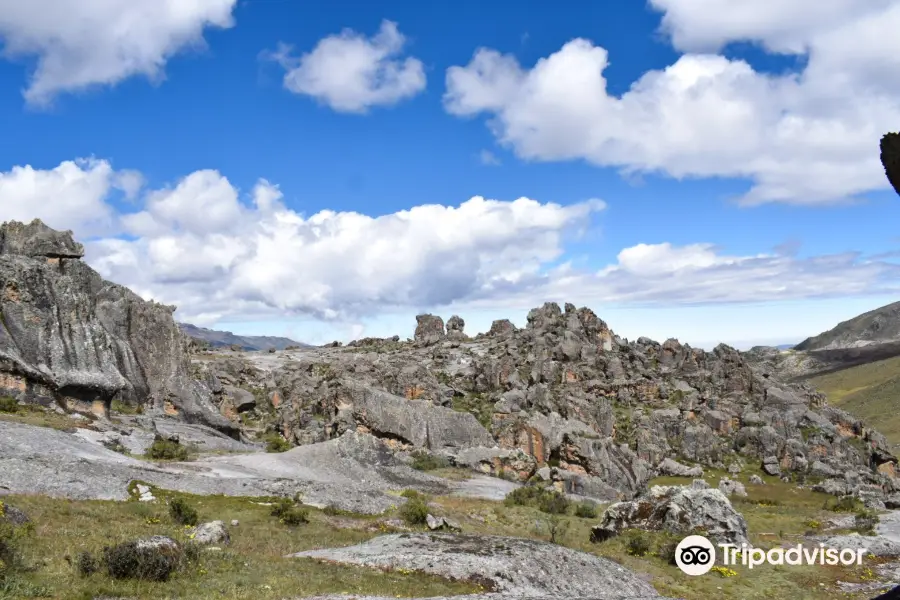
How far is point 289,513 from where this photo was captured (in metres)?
36.5

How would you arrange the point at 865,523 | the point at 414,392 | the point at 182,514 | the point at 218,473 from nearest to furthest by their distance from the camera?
the point at 182,514 → the point at 218,473 → the point at 865,523 → the point at 414,392

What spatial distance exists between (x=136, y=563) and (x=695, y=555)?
33501 millimetres

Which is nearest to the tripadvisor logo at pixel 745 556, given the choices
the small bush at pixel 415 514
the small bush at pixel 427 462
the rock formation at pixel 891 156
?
the small bush at pixel 415 514

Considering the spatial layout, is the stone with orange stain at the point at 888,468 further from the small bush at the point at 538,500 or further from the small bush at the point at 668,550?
the small bush at the point at 668,550

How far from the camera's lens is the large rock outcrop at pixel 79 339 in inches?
2368

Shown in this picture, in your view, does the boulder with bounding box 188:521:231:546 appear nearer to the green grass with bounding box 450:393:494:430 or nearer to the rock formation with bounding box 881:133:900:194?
the rock formation with bounding box 881:133:900:194

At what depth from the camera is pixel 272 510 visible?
38.1 meters

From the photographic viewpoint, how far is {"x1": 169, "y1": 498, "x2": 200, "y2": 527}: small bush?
1289 inches

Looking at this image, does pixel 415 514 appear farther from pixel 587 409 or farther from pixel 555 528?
pixel 587 409

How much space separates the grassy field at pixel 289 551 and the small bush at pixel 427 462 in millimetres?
14388

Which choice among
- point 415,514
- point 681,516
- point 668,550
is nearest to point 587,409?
point 681,516

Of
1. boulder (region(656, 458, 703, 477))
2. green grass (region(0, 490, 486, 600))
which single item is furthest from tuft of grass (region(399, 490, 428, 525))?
boulder (region(656, 458, 703, 477))

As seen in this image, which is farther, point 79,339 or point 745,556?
point 79,339

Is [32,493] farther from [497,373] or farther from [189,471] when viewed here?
[497,373]
